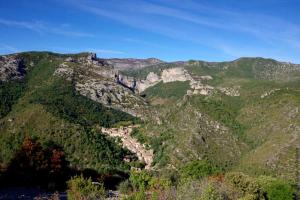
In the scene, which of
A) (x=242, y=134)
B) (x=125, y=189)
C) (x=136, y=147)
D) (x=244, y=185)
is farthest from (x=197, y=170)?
(x=136, y=147)

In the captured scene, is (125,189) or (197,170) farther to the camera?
(197,170)

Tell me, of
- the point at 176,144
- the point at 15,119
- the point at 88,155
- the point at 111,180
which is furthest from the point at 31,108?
the point at 111,180

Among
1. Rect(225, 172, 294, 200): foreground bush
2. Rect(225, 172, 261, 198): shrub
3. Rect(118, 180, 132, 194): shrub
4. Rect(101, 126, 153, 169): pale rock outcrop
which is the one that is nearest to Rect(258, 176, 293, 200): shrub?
Rect(225, 172, 294, 200): foreground bush

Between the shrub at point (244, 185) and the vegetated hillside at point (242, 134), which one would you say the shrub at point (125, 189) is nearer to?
the shrub at point (244, 185)

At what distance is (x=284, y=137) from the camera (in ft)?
480

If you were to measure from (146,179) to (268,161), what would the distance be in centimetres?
5579

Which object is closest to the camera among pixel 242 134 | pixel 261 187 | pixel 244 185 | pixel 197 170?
pixel 244 185

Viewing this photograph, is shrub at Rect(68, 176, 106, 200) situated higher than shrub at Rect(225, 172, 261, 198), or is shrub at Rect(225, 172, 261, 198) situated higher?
shrub at Rect(68, 176, 106, 200)

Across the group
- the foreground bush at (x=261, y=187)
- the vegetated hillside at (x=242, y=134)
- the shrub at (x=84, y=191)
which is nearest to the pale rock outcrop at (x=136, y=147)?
the vegetated hillside at (x=242, y=134)

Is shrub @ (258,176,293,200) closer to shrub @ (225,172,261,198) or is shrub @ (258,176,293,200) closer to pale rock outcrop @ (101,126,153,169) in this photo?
shrub @ (225,172,261,198)

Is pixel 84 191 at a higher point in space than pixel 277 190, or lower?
higher

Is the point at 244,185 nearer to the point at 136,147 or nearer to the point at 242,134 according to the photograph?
the point at 242,134

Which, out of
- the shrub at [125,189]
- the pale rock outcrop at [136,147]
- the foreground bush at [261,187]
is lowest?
the pale rock outcrop at [136,147]

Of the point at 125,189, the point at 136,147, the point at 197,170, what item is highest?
the point at 197,170
